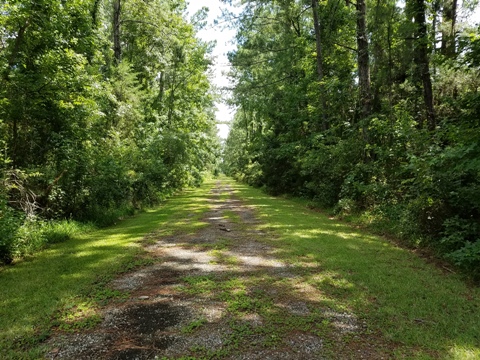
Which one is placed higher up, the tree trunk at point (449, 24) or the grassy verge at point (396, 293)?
the tree trunk at point (449, 24)

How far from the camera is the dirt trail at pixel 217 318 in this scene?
320cm

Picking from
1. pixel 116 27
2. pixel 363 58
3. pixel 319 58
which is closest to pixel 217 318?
pixel 363 58

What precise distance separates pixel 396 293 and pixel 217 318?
9.36ft

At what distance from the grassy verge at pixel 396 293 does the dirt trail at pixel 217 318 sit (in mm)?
358

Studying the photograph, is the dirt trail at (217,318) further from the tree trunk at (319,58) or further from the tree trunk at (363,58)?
the tree trunk at (319,58)

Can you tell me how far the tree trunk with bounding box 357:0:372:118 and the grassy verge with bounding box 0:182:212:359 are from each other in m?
9.84

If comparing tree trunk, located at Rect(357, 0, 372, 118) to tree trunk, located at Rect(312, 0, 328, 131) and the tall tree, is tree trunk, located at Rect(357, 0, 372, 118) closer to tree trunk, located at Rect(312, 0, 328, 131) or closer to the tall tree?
the tall tree

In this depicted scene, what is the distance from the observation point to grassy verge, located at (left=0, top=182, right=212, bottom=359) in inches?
141

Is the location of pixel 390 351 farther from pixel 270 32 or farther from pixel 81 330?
pixel 270 32

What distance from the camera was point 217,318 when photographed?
3.86m

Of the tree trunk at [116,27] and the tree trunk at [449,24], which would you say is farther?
the tree trunk at [116,27]

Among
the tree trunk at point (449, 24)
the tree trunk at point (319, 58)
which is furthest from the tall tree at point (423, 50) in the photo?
the tree trunk at point (319, 58)

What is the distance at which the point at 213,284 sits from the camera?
499 centimetres

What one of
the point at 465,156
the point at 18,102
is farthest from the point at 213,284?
the point at 18,102
